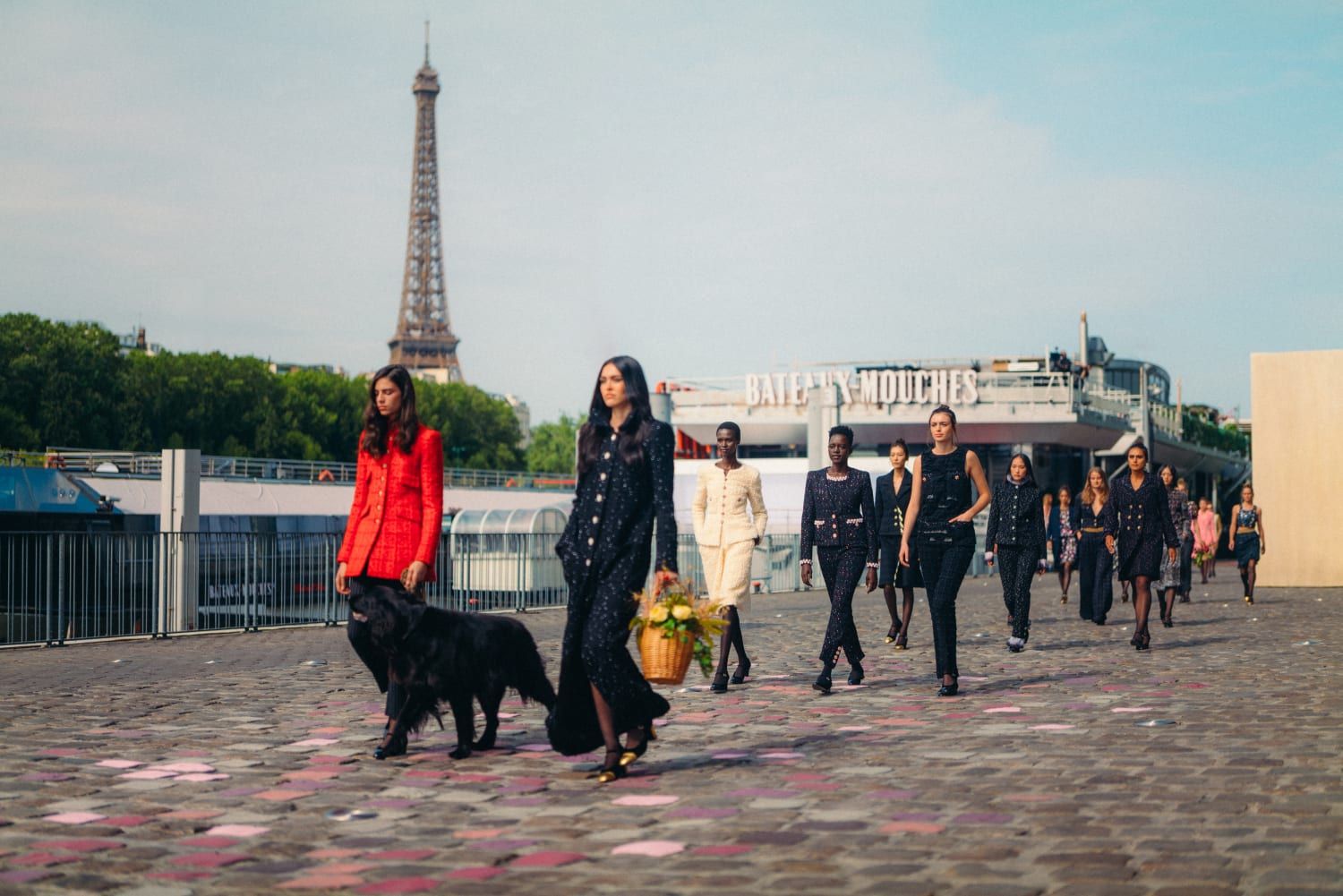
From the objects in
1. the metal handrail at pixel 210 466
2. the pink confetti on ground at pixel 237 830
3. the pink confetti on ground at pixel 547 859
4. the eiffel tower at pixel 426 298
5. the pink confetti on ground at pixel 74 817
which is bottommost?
the pink confetti on ground at pixel 237 830

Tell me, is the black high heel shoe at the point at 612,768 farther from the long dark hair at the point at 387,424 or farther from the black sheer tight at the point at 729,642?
the black sheer tight at the point at 729,642

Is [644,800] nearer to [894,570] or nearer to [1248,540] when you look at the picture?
[894,570]

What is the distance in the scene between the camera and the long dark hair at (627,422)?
6793mm

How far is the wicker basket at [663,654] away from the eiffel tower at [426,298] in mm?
130153

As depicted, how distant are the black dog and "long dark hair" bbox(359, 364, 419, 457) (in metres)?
0.69

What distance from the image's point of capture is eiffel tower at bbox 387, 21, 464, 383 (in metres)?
136

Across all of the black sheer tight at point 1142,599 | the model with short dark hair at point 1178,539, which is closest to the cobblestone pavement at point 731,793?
the black sheer tight at point 1142,599

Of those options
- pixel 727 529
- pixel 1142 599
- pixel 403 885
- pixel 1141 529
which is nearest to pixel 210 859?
pixel 403 885

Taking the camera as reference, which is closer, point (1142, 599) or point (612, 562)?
point (612, 562)

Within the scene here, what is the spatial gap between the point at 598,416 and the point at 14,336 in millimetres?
66000

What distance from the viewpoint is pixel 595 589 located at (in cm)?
674

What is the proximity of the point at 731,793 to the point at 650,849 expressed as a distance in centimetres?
116

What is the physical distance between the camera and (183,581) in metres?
18.0

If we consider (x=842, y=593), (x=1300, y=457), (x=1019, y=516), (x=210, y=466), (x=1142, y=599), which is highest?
(x=210, y=466)
